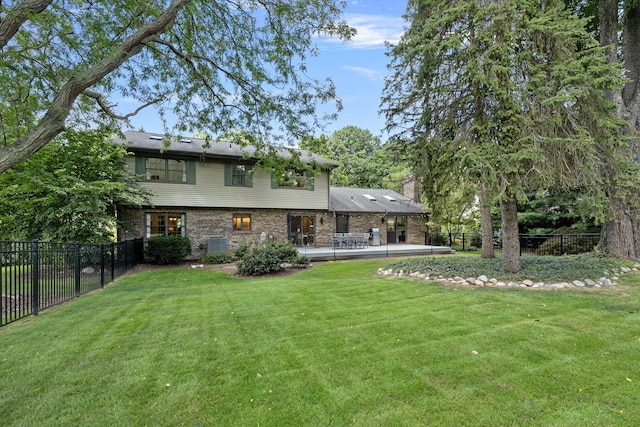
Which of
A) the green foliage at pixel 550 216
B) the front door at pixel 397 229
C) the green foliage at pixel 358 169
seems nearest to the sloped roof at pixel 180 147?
the front door at pixel 397 229

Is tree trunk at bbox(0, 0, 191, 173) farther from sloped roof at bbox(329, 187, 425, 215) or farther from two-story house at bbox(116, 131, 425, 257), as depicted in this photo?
sloped roof at bbox(329, 187, 425, 215)

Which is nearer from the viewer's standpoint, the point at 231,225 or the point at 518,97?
the point at 518,97

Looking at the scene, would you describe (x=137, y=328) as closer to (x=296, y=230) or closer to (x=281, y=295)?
(x=281, y=295)

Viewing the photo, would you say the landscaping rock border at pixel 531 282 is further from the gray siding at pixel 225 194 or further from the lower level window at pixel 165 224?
the lower level window at pixel 165 224

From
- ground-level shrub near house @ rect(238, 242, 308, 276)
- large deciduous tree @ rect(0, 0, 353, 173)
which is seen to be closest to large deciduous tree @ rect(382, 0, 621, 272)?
large deciduous tree @ rect(0, 0, 353, 173)

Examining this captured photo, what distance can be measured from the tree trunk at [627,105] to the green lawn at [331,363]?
5184mm

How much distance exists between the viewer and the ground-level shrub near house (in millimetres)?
10195

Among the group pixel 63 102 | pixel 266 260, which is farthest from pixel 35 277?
pixel 266 260

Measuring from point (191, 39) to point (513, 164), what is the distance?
8.42 m

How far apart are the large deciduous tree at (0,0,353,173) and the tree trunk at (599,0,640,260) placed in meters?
9.00

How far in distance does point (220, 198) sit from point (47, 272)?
30.4 feet

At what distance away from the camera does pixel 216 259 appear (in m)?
13.4

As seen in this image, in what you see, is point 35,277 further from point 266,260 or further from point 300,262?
point 300,262

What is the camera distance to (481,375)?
3.07 metres
